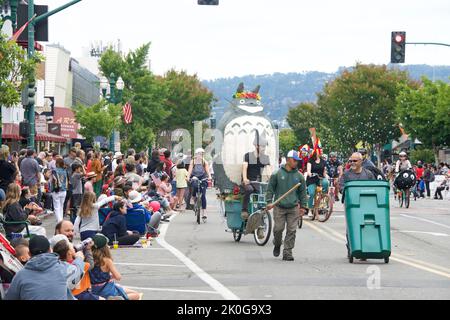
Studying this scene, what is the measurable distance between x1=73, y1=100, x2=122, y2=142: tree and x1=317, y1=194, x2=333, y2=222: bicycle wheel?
3522cm

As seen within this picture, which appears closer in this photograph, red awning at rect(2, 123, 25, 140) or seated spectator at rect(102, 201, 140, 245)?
seated spectator at rect(102, 201, 140, 245)

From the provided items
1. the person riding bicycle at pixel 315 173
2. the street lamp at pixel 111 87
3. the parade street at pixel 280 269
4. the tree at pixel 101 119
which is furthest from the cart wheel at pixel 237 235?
the tree at pixel 101 119

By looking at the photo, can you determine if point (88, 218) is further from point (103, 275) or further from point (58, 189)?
point (58, 189)

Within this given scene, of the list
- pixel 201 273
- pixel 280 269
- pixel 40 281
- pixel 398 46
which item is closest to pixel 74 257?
pixel 40 281

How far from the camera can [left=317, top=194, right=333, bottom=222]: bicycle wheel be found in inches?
1164

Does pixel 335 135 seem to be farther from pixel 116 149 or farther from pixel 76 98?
pixel 116 149

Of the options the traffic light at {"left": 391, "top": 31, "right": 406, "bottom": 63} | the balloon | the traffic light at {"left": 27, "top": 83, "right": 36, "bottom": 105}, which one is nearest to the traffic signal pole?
the traffic light at {"left": 27, "top": 83, "right": 36, "bottom": 105}

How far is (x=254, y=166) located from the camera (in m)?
22.2

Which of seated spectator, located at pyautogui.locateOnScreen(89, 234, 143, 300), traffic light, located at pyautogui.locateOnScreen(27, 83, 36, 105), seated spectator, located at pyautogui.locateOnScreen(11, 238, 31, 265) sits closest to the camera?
seated spectator, located at pyautogui.locateOnScreen(11, 238, 31, 265)

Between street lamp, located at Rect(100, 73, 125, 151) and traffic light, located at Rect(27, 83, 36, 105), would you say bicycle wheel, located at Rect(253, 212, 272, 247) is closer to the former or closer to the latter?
traffic light, located at Rect(27, 83, 36, 105)

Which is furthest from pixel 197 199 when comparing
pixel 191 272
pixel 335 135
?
pixel 335 135

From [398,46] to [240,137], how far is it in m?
17.9

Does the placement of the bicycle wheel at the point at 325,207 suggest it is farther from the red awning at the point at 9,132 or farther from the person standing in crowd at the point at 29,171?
the red awning at the point at 9,132

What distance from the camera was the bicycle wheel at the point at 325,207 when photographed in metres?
29.6
